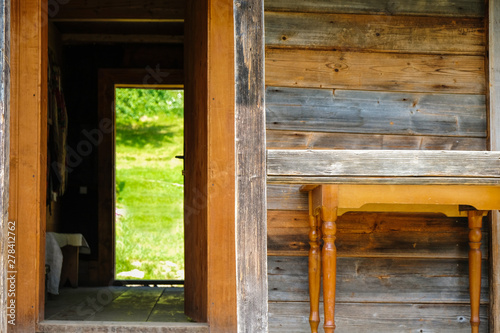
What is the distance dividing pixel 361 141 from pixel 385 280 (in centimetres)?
78

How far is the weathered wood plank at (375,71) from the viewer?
9.78 feet

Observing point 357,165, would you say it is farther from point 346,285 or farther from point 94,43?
point 94,43

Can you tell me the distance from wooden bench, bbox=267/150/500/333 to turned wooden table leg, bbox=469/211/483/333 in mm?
366

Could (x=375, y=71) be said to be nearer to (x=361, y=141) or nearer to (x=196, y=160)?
(x=361, y=141)

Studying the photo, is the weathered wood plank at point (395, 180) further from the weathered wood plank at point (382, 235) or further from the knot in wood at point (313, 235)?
the weathered wood plank at point (382, 235)

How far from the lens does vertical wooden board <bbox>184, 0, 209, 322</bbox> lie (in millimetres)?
2887

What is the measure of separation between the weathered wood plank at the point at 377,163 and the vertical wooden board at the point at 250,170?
114 mm

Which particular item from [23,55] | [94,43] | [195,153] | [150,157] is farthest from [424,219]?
[150,157]

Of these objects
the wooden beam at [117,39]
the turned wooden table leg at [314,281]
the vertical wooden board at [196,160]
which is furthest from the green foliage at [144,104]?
the turned wooden table leg at [314,281]

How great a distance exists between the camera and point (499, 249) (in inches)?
116

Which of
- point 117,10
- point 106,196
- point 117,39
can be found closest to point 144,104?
point 117,39

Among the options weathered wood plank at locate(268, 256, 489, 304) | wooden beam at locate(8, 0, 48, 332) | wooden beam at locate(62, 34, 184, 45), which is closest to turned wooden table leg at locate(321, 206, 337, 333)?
weathered wood plank at locate(268, 256, 489, 304)

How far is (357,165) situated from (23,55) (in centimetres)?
173

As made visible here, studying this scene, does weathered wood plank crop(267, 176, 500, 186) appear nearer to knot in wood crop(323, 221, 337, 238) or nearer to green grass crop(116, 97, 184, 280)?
knot in wood crop(323, 221, 337, 238)
